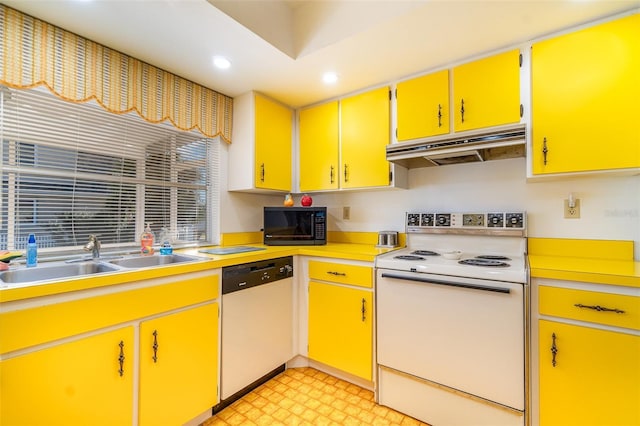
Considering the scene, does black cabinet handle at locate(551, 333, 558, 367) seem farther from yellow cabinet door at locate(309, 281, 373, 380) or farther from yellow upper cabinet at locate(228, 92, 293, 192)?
yellow upper cabinet at locate(228, 92, 293, 192)

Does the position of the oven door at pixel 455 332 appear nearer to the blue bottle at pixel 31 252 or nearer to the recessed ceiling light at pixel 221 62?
the recessed ceiling light at pixel 221 62

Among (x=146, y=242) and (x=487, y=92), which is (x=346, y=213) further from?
(x=146, y=242)

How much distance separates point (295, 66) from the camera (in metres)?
1.94

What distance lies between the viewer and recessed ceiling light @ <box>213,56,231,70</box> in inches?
71.9

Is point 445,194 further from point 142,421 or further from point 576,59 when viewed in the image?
point 142,421

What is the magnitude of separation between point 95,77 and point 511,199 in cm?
273

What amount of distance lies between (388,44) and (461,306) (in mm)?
1567

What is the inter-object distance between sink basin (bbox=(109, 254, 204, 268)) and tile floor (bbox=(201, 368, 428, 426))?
0.96 m

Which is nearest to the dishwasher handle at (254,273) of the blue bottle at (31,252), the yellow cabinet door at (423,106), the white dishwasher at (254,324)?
the white dishwasher at (254,324)

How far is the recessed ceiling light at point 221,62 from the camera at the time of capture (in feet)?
5.99

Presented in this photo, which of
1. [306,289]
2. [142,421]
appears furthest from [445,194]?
[142,421]

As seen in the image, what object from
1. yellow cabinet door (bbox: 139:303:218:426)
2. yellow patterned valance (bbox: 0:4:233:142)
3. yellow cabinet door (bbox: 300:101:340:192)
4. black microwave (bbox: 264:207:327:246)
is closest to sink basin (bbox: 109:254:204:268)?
yellow cabinet door (bbox: 139:303:218:426)

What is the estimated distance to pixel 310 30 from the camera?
5.86 ft

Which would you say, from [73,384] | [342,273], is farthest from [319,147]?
[73,384]
